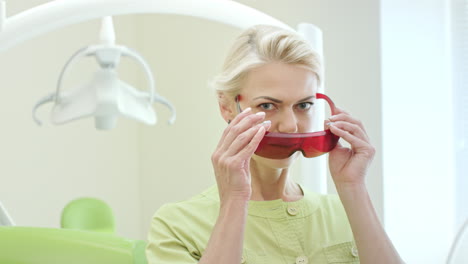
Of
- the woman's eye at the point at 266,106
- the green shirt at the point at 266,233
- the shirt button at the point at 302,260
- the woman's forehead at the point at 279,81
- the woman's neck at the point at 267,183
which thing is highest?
the woman's forehead at the point at 279,81

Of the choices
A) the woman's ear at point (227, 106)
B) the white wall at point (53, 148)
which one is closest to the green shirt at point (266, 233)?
the woman's ear at point (227, 106)

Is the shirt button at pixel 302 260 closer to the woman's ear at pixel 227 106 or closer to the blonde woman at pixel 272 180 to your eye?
the blonde woman at pixel 272 180

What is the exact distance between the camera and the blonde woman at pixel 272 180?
158 centimetres

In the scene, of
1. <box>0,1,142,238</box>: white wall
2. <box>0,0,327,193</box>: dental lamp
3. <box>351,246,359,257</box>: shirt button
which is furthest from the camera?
<box>0,1,142,238</box>: white wall

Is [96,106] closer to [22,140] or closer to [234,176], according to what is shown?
[234,176]

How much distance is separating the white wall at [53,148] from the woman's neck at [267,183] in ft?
7.65

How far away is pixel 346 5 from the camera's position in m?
3.38

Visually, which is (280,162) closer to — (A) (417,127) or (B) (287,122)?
(B) (287,122)

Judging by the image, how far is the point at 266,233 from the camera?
5.91ft

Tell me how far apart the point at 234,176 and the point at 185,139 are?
291cm

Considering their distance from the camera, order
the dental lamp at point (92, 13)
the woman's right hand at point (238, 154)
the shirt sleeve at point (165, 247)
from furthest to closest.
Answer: the dental lamp at point (92, 13) → the shirt sleeve at point (165, 247) → the woman's right hand at point (238, 154)

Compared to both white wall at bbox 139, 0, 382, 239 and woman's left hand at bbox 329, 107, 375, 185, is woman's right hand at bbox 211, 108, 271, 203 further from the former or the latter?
white wall at bbox 139, 0, 382, 239

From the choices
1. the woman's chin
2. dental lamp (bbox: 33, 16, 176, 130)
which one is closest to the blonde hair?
the woman's chin

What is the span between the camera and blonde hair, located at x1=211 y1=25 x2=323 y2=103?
5.72 feet
